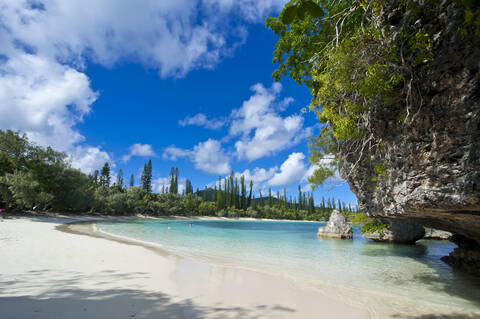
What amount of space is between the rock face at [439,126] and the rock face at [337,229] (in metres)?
18.2

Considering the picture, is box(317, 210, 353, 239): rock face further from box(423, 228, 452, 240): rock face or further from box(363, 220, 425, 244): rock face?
box(423, 228, 452, 240): rock face

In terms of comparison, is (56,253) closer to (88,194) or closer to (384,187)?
(384,187)

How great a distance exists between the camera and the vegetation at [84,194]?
2561 centimetres

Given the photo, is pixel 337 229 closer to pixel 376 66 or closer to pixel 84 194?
pixel 376 66

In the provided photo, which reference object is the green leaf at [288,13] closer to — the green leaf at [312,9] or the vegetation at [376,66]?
the green leaf at [312,9]

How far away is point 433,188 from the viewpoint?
4.70 meters

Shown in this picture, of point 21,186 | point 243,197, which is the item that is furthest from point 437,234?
point 243,197

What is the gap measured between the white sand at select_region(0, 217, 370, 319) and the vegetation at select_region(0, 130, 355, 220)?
7941 millimetres

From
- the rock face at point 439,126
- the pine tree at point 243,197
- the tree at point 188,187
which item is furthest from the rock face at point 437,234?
the tree at point 188,187

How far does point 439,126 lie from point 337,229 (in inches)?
848

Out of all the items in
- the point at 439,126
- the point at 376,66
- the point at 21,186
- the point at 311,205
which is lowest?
the point at 311,205

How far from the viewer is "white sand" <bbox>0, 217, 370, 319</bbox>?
149 inches

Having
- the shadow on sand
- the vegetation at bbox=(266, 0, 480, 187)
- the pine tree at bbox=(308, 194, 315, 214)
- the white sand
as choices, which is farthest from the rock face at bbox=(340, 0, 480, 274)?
the pine tree at bbox=(308, 194, 315, 214)

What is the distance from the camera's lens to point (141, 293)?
468cm
